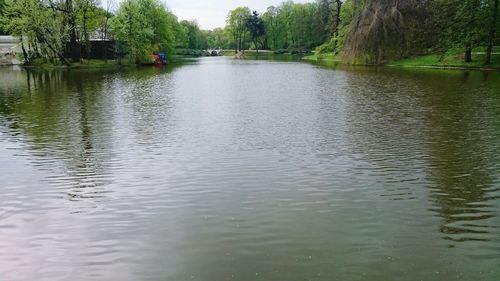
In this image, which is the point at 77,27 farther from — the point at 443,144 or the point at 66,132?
the point at 443,144

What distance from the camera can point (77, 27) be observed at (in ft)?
227

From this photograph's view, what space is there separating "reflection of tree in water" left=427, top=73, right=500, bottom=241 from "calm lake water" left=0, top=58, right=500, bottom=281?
0.05m

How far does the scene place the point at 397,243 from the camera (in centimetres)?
787

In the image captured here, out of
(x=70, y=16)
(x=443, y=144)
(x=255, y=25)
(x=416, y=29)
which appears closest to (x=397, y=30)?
(x=416, y=29)

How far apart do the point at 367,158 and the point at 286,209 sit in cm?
502

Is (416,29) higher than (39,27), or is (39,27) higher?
(39,27)

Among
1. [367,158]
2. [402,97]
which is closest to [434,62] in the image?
[402,97]

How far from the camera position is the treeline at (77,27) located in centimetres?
6053

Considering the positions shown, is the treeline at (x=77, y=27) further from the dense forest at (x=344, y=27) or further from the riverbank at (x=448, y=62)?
the riverbank at (x=448, y=62)

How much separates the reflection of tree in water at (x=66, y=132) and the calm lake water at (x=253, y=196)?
10 cm

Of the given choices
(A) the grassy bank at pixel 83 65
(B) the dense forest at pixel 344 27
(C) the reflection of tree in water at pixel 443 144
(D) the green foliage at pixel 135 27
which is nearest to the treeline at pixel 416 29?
(B) the dense forest at pixel 344 27

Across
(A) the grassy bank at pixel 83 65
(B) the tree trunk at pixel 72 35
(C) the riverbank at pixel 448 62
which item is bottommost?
(C) the riverbank at pixel 448 62

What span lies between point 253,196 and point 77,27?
6731 centimetres

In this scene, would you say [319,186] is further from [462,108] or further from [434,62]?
[434,62]
